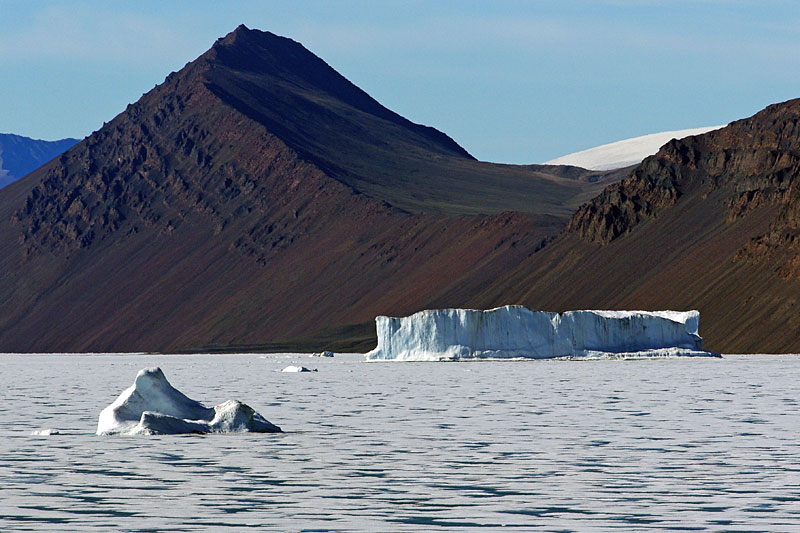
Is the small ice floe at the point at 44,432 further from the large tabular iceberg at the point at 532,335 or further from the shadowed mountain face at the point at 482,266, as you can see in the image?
the shadowed mountain face at the point at 482,266

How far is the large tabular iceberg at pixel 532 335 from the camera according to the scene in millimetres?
89562

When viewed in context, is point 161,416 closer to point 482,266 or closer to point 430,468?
point 430,468

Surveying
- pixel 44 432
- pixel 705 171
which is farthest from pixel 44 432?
pixel 705 171

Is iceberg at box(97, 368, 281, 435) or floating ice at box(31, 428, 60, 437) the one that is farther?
floating ice at box(31, 428, 60, 437)

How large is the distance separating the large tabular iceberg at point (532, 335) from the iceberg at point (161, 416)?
58727 millimetres

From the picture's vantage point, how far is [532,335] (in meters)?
90.4

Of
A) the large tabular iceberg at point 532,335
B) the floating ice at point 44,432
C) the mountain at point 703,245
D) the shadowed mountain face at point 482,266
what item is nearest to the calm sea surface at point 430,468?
the floating ice at point 44,432

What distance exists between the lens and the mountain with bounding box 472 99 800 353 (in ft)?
371

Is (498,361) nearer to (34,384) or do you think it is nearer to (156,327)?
(34,384)

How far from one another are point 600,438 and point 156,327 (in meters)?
159

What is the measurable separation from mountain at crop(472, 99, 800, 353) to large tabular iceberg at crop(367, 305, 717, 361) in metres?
18.6

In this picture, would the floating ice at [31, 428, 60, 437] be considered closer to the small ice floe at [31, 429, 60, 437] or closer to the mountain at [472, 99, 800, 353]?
the small ice floe at [31, 429, 60, 437]

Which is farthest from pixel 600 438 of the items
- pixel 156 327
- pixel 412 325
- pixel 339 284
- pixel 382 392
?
pixel 156 327

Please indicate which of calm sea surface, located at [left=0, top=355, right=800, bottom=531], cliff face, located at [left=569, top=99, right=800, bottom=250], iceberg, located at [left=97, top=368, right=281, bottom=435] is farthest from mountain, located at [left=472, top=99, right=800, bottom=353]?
iceberg, located at [left=97, top=368, right=281, bottom=435]
